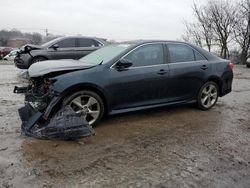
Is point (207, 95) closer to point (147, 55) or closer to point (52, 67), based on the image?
point (147, 55)

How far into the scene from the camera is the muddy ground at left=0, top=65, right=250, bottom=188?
3.41 m

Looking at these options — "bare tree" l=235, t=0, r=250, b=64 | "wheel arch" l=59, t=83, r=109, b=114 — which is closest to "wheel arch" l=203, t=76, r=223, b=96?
"wheel arch" l=59, t=83, r=109, b=114

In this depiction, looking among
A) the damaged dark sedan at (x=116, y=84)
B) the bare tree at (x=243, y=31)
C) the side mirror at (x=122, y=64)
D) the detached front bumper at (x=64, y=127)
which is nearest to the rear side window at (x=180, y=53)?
the damaged dark sedan at (x=116, y=84)

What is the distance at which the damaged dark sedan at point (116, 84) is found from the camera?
470 centimetres

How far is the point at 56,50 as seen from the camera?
11562 millimetres

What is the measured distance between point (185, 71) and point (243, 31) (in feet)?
116

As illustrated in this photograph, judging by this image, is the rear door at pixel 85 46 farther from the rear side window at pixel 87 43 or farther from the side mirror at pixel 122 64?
the side mirror at pixel 122 64

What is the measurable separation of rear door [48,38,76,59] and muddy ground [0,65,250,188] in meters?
5.69

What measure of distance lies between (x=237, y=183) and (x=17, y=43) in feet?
197

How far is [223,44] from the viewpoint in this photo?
39312 millimetres

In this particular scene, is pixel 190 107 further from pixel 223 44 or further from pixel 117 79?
pixel 223 44

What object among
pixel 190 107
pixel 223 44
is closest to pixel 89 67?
pixel 190 107

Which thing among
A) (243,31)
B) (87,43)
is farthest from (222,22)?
(87,43)

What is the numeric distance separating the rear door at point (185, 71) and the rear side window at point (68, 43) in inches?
255
